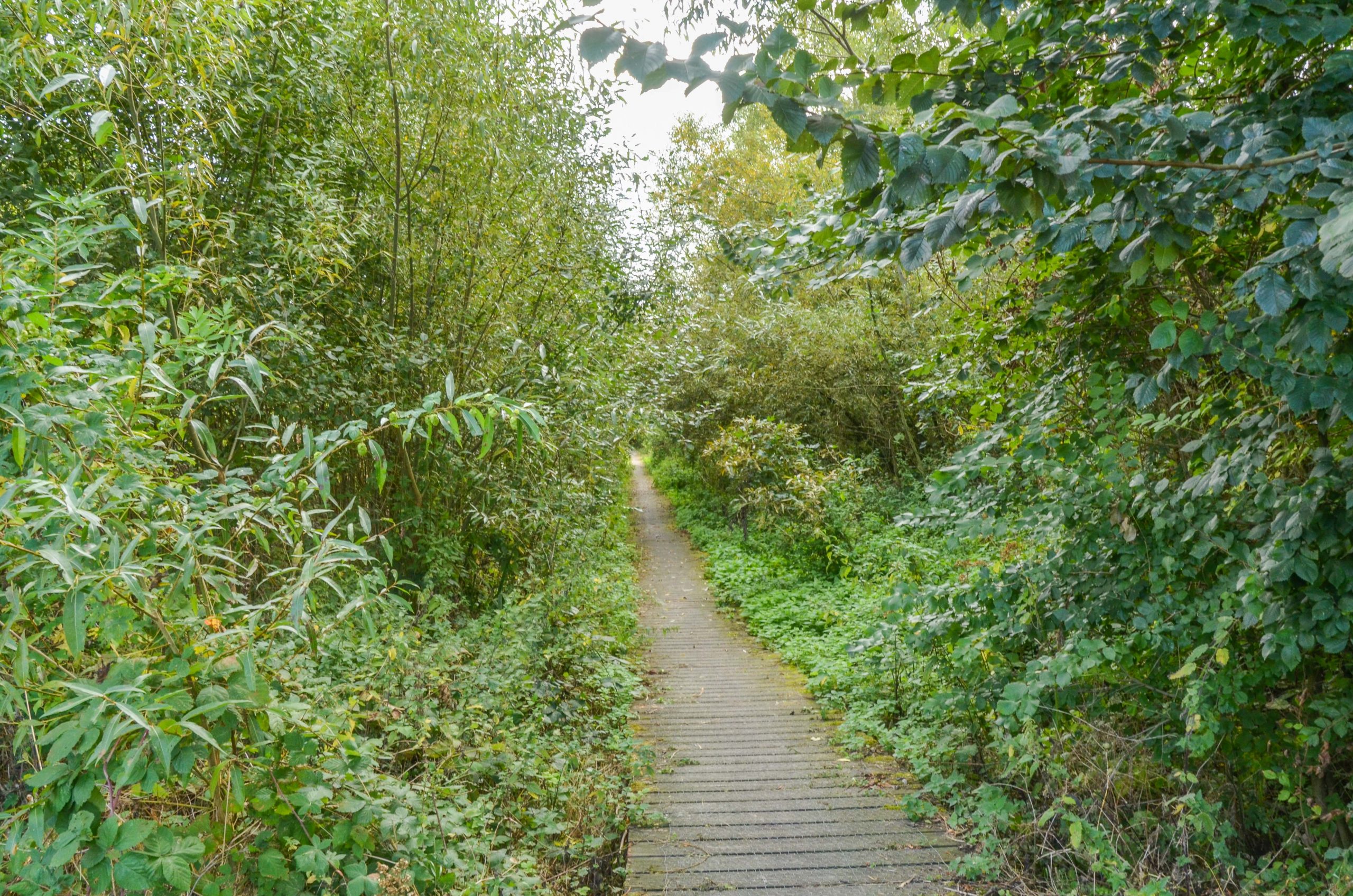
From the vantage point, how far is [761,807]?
13.5 ft

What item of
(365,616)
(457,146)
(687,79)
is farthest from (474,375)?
(687,79)

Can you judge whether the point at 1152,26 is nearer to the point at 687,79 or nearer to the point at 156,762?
the point at 687,79

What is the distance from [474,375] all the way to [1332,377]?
5350mm

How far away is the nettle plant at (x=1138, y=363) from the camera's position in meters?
1.87

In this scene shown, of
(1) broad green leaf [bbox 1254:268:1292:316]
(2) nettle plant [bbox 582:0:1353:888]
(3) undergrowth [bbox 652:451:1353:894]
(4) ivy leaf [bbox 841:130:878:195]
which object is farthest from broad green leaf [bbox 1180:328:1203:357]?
(3) undergrowth [bbox 652:451:1353:894]

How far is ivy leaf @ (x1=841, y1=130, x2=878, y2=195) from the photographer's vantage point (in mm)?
1529

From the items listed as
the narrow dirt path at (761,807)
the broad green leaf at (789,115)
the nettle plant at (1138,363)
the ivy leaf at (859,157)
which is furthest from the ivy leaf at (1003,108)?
the narrow dirt path at (761,807)

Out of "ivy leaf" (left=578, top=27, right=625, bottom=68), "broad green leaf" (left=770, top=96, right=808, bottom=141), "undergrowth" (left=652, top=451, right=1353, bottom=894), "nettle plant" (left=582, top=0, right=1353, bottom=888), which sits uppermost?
"ivy leaf" (left=578, top=27, right=625, bottom=68)

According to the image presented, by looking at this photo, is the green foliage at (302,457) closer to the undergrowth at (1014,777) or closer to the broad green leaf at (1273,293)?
the undergrowth at (1014,777)

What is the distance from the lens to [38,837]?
66.4 inches

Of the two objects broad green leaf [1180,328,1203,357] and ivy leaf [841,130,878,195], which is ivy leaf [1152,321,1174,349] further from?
ivy leaf [841,130,878,195]

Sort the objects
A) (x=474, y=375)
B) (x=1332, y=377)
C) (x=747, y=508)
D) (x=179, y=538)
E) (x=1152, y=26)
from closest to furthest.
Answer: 1. (x=179, y=538)
2. (x=1332, y=377)
3. (x=1152, y=26)
4. (x=474, y=375)
5. (x=747, y=508)

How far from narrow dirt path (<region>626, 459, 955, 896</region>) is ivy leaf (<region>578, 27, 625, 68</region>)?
3.27 meters

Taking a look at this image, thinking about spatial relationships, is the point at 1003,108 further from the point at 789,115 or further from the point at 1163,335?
the point at 1163,335
